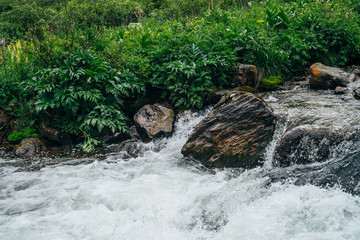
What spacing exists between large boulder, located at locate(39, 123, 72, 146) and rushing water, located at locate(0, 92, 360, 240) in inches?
48.6

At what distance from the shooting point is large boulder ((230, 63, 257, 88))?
25.2 ft

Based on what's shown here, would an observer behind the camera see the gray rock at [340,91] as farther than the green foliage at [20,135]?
Yes

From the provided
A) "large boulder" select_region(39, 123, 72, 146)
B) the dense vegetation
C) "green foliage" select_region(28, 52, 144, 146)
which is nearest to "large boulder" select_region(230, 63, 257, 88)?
the dense vegetation

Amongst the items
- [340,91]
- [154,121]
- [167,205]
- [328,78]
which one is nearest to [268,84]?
[328,78]

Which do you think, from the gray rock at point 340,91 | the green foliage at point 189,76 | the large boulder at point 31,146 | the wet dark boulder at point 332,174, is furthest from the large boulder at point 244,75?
the large boulder at point 31,146

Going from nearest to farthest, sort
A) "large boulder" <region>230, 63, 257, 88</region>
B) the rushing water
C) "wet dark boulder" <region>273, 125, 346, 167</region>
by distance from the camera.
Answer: the rushing water → "wet dark boulder" <region>273, 125, 346, 167</region> → "large boulder" <region>230, 63, 257, 88</region>

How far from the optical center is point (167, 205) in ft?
13.8

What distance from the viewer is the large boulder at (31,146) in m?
6.53

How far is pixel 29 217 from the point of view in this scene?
13.0 ft

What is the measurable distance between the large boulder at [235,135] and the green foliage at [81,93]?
207 cm

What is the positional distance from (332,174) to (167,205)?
7.90ft

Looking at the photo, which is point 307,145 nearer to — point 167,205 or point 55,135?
point 167,205

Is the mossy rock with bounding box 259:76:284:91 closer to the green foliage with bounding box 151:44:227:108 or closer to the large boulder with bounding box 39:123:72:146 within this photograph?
the green foliage with bounding box 151:44:227:108

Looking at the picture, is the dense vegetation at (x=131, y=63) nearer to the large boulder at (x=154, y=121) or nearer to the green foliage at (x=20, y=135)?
the green foliage at (x=20, y=135)
